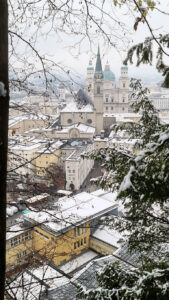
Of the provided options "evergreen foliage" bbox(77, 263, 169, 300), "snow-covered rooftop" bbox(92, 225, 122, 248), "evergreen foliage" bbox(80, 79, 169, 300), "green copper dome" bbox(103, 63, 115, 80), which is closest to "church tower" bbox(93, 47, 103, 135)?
"green copper dome" bbox(103, 63, 115, 80)

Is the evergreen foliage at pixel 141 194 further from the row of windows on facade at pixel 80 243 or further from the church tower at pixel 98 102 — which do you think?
the church tower at pixel 98 102

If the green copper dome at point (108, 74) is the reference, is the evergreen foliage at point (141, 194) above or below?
below

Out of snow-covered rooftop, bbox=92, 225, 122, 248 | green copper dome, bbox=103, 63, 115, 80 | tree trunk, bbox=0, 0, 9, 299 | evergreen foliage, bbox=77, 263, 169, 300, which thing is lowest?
snow-covered rooftop, bbox=92, 225, 122, 248

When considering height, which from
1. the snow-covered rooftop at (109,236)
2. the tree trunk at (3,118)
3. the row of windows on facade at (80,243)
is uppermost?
the tree trunk at (3,118)

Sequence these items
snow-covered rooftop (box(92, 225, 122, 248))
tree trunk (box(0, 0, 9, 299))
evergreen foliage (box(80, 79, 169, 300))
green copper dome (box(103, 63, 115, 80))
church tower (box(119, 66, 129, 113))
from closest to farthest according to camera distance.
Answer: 1. tree trunk (box(0, 0, 9, 299))
2. evergreen foliage (box(80, 79, 169, 300))
3. snow-covered rooftop (box(92, 225, 122, 248))
4. church tower (box(119, 66, 129, 113))
5. green copper dome (box(103, 63, 115, 80))

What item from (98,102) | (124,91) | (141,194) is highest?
(124,91)

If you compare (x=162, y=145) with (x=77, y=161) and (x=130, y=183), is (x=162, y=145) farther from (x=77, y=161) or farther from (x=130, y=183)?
(x=77, y=161)

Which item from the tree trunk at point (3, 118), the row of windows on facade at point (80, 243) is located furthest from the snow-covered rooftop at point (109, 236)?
the tree trunk at point (3, 118)

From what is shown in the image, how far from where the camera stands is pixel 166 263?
9.92 feet

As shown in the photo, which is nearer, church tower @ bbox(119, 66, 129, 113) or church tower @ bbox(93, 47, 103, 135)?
church tower @ bbox(93, 47, 103, 135)

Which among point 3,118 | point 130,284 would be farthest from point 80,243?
point 3,118

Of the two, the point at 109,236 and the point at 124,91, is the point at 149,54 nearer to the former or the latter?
the point at 109,236

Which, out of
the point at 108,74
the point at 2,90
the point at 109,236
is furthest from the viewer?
the point at 108,74

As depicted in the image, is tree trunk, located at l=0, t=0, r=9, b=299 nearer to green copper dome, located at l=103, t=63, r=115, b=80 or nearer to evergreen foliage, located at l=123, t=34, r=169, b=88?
evergreen foliage, located at l=123, t=34, r=169, b=88
